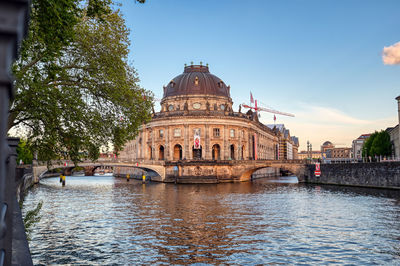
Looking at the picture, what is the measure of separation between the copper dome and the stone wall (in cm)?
3478

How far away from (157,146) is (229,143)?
56.3ft

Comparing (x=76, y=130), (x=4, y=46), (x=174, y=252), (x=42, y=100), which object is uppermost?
(x=42, y=100)

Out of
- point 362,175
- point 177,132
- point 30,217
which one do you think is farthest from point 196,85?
point 30,217

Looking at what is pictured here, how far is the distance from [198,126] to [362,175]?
3839 centimetres

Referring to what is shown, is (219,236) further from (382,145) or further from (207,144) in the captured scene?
(382,145)

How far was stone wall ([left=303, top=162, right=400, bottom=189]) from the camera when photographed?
42.6m

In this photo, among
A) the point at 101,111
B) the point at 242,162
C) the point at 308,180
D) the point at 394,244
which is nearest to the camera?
the point at 394,244

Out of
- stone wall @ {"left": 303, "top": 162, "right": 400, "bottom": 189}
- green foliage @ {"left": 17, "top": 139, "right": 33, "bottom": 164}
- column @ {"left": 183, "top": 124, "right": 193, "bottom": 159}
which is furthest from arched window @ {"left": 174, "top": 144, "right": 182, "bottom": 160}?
stone wall @ {"left": 303, "top": 162, "right": 400, "bottom": 189}

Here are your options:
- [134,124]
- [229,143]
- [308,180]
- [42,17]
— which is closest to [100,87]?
[134,124]

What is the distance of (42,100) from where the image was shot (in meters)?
15.2

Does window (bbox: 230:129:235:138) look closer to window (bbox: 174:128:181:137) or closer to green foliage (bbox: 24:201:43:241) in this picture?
window (bbox: 174:128:181:137)

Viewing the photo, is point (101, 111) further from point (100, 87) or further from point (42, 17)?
point (42, 17)

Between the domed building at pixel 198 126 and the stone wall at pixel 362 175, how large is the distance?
22835mm

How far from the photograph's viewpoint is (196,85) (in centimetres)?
8831
